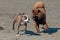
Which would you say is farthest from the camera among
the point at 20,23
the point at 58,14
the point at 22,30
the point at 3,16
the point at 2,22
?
the point at 58,14

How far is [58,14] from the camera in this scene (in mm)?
14656

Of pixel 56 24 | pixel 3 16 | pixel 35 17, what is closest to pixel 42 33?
pixel 35 17

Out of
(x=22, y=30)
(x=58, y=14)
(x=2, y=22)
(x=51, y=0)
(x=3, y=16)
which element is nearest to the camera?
(x=22, y=30)

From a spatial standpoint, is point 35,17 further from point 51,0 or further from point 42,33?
point 51,0

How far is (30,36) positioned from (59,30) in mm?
1638

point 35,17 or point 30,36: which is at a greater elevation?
point 35,17

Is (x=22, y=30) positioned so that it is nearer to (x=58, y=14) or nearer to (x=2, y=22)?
(x=2, y=22)

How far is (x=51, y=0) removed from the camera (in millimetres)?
20609

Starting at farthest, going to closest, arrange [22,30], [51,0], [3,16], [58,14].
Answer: [51,0] < [58,14] < [3,16] < [22,30]

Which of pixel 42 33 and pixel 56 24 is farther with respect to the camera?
pixel 56 24

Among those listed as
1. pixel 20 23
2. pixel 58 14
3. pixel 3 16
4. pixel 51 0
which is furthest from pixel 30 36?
pixel 51 0

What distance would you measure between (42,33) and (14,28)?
→ 117cm

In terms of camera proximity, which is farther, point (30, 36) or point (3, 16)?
point (3, 16)

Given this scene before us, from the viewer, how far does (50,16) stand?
13953mm
